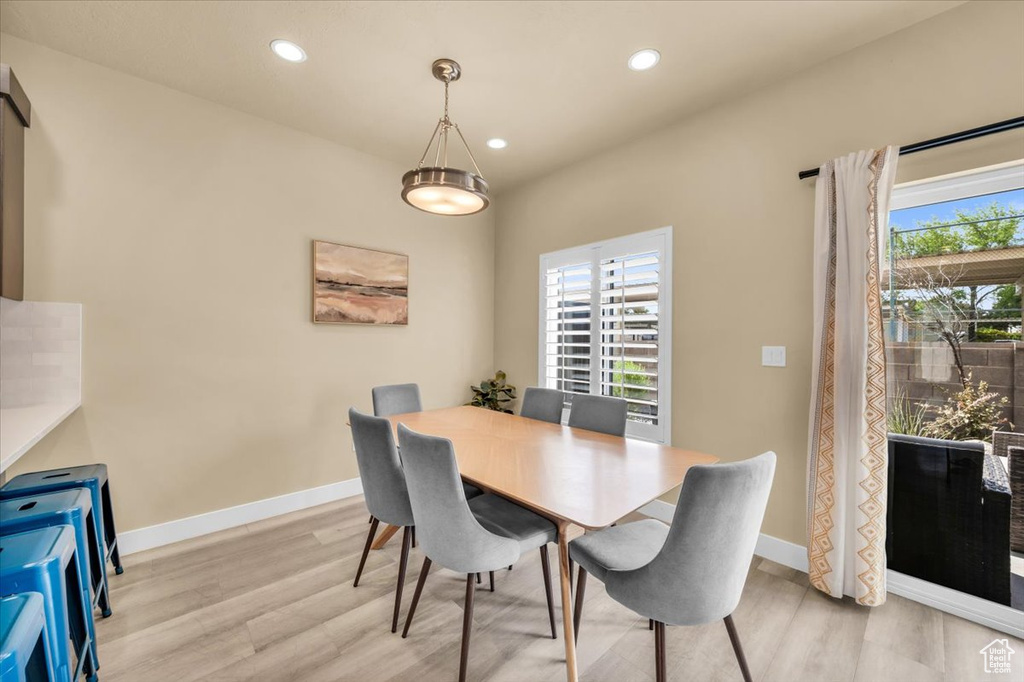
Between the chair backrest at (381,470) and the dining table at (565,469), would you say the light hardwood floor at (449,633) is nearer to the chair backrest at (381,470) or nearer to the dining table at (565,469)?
the dining table at (565,469)

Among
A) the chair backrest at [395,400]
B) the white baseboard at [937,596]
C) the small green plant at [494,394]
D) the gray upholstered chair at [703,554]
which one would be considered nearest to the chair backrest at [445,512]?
the gray upholstered chair at [703,554]

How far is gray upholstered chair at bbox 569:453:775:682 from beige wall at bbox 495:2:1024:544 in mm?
1399

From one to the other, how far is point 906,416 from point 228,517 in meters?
4.00

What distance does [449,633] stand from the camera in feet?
6.00

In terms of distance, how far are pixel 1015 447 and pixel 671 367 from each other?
156cm

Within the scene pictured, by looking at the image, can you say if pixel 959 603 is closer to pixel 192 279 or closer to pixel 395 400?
pixel 395 400

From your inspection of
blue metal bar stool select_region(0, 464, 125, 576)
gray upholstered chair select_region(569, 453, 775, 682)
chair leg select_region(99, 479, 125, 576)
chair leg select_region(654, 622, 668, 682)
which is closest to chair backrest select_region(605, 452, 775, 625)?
gray upholstered chair select_region(569, 453, 775, 682)

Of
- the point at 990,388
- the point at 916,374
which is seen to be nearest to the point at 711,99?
the point at 916,374

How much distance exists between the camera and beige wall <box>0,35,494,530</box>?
2.30 m

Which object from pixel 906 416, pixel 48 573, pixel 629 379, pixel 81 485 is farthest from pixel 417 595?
pixel 906 416

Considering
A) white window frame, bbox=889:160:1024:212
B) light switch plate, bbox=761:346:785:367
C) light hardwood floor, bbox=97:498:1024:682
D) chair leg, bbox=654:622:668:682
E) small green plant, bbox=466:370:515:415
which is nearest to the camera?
chair leg, bbox=654:622:668:682

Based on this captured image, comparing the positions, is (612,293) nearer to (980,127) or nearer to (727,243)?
(727,243)

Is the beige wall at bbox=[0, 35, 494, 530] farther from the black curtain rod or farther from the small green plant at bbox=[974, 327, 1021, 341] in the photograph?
the small green plant at bbox=[974, 327, 1021, 341]

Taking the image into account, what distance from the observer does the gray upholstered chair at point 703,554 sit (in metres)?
1.18
